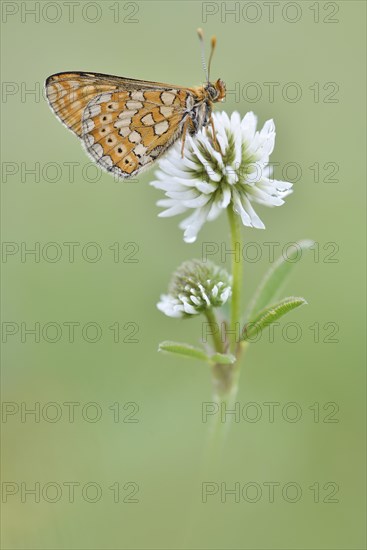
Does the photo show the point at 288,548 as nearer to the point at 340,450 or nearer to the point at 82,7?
the point at 340,450

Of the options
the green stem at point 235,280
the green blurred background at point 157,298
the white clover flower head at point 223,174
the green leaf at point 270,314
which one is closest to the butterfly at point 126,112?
the white clover flower head at point 223,174

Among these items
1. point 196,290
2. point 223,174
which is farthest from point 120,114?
point 196,290

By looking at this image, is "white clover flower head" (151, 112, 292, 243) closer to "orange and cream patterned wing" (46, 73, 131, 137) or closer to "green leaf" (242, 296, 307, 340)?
Result: "green leaf" (242, 296, 307, 340)

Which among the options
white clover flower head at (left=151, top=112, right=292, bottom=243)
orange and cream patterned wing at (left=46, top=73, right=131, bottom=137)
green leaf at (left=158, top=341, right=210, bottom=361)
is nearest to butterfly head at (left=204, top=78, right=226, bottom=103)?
white clover flower head at (left=151, top=112, right=292, bottom=243)

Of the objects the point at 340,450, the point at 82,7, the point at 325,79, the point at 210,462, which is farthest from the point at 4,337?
the point at 82,7

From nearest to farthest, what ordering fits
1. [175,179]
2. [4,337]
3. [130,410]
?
[175,179] → [130,410] → [4,337]

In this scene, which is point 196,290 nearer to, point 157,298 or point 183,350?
point 183,350
